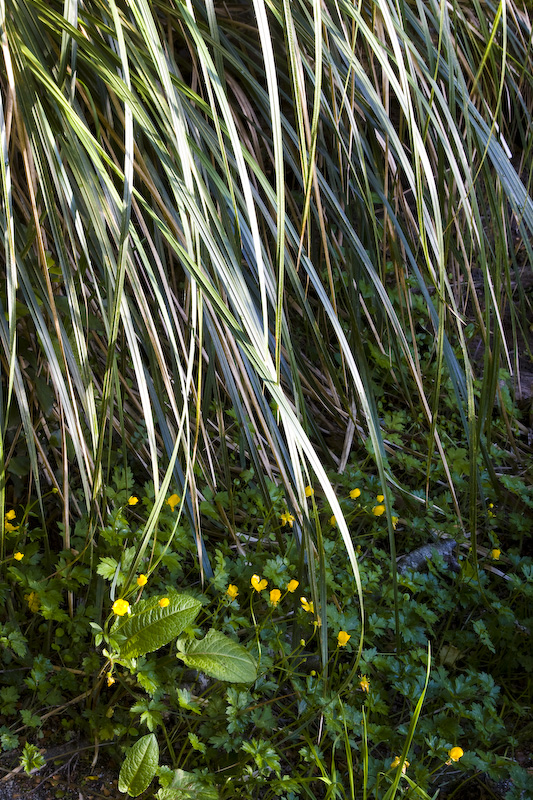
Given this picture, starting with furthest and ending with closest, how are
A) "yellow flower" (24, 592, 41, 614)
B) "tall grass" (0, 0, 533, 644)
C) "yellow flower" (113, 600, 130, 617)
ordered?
1. "yellow flower" (24, 592, 41, 614)
2. "yellow flower" (113, 600, 130, 617)
3. "tall grass" (0, 0, 533, 644)

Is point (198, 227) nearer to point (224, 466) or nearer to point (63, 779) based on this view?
point (224, 466)

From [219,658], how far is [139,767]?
0.18 metres

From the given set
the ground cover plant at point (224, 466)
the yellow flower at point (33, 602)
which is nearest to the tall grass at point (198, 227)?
the ground cover plant at point (224, 466)

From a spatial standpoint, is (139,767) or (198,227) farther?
(139,767)

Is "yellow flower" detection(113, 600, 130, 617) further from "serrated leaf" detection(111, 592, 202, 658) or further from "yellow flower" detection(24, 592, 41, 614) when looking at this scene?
"yellow flower" detection(24, 592, 41, 614)

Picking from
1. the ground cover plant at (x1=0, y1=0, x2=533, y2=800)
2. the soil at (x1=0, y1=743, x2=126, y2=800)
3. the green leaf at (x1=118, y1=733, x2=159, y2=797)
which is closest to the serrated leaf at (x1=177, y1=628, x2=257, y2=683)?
the ground cover plant at (x1=0, y1=0, x2=533, y2=800)

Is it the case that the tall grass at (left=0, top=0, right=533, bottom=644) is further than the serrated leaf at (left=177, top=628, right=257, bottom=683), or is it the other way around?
the serrated leaf at (left=177, top=628, right=257, bottom=683)

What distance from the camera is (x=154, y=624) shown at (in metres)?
0.98

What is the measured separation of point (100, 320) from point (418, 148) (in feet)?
2.39

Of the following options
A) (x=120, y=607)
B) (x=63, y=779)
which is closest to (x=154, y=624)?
(x=120, y=607)

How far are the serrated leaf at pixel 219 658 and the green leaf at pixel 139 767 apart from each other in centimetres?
12

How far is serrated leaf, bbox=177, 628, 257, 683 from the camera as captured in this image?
0.98 meters

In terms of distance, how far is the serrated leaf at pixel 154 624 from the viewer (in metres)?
0.96

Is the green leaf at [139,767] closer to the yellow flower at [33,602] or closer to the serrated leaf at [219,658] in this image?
the serrated leaf at [219,658]
